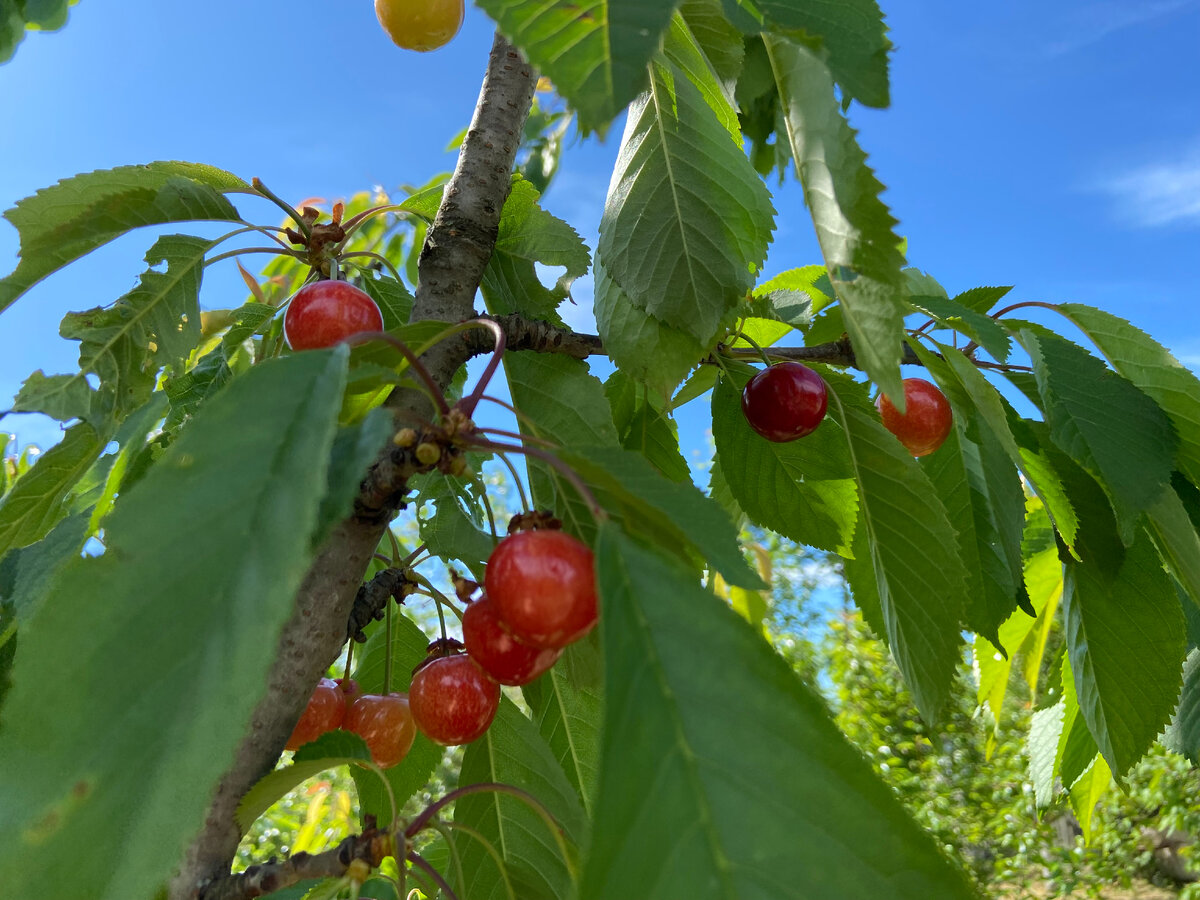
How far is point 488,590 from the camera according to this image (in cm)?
48

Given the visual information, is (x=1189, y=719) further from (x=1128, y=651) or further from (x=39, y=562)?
(x=39, y=562)

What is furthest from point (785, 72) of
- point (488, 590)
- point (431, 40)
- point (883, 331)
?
point (431, 40)

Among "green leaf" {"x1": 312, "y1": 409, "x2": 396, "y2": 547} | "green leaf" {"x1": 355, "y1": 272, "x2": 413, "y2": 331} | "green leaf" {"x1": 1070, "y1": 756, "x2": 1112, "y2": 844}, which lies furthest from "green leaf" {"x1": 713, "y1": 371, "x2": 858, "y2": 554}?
"green leaf" {"x1": 1070, "y1": 756, "x2": 1112, "y2": 844}

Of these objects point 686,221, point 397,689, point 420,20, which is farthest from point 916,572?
point 420,20

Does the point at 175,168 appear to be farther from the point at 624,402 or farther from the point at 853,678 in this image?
the point at 853,678

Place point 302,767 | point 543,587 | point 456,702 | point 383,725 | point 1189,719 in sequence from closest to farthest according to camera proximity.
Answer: point 543,587 → point 302,767 → point 456,702 → point 383,725 → point 1189,719

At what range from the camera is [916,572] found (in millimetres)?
777

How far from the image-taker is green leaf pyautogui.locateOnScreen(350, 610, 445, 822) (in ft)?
2.86

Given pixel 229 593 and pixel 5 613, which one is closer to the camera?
pixel 229 593

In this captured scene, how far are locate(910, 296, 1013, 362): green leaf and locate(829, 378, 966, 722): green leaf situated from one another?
0.12m

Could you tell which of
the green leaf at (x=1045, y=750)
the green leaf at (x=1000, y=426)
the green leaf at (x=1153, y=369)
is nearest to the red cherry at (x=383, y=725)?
the green leaf at (x=1000, y=426)

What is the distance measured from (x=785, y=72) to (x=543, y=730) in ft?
2.23

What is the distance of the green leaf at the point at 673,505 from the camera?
0.41m

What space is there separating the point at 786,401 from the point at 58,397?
2.17 feet
